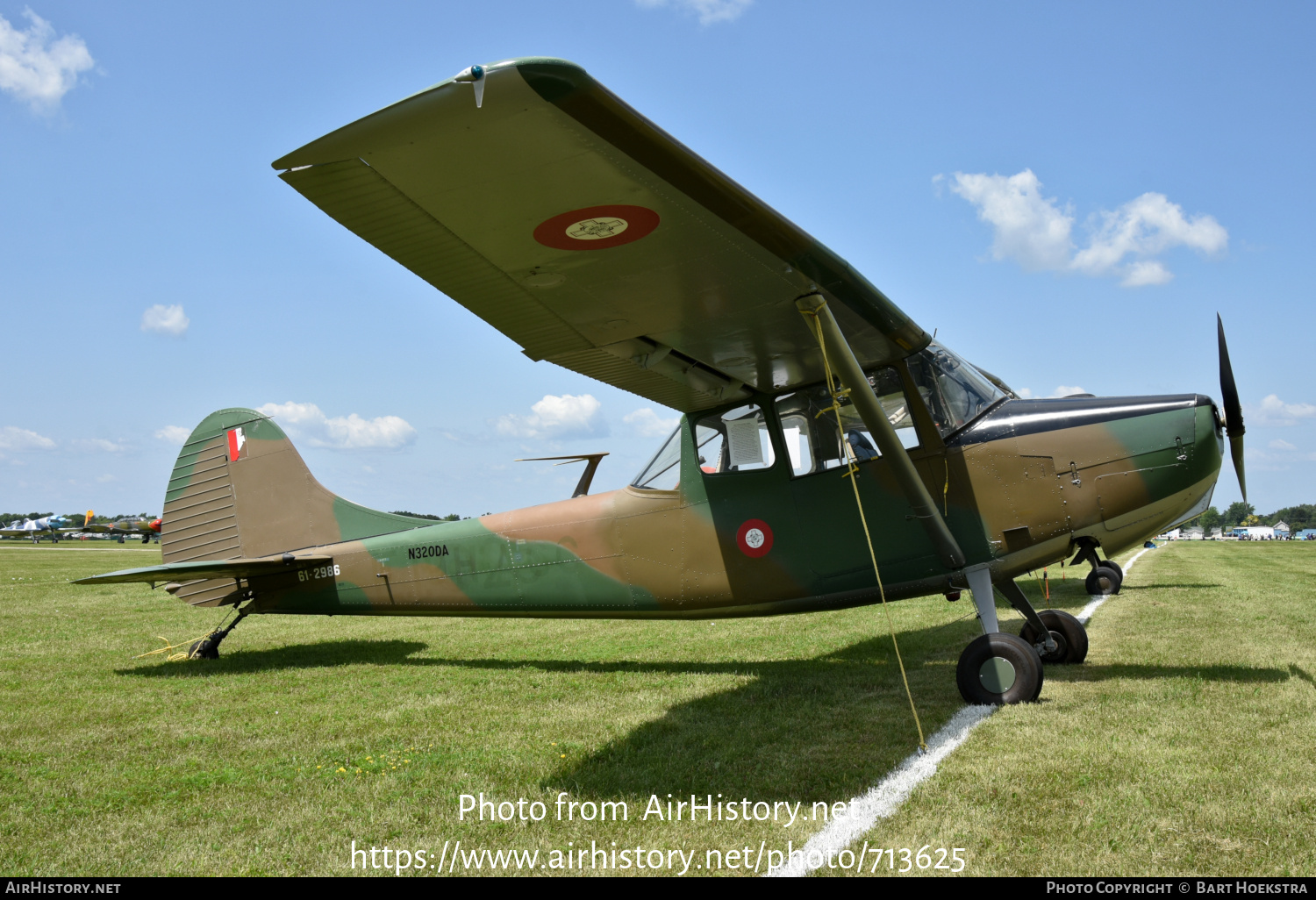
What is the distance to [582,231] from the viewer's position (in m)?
4.12

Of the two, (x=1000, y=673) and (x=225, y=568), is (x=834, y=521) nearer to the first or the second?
(x=1000, y=673)

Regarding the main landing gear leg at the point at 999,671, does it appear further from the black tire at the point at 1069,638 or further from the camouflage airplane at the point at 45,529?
the camouflage airplane at the point at 45,529

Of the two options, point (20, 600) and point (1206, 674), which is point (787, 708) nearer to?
point (1206, 674)

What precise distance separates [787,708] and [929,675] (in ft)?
5.86

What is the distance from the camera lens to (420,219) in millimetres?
3848

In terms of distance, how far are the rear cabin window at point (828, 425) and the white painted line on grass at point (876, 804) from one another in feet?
6.93

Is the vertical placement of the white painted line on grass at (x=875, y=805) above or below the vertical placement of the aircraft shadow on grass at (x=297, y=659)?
below

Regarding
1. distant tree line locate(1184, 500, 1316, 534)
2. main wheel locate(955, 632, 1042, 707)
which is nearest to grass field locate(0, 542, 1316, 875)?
main wheel locate(955, 632, 1042, 707)

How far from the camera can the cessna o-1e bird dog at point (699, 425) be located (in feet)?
11.5

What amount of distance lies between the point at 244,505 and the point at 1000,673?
26.8 feet

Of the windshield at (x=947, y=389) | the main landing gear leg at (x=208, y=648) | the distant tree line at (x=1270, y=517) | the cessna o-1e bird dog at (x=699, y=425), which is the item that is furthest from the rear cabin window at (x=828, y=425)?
the distant tree line at (x=1270, y=517)

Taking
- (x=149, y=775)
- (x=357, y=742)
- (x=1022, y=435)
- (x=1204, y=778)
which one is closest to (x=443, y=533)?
(x=357, y=742)

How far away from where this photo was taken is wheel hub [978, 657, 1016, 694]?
213 inches

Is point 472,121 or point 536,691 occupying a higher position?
point 472,121
